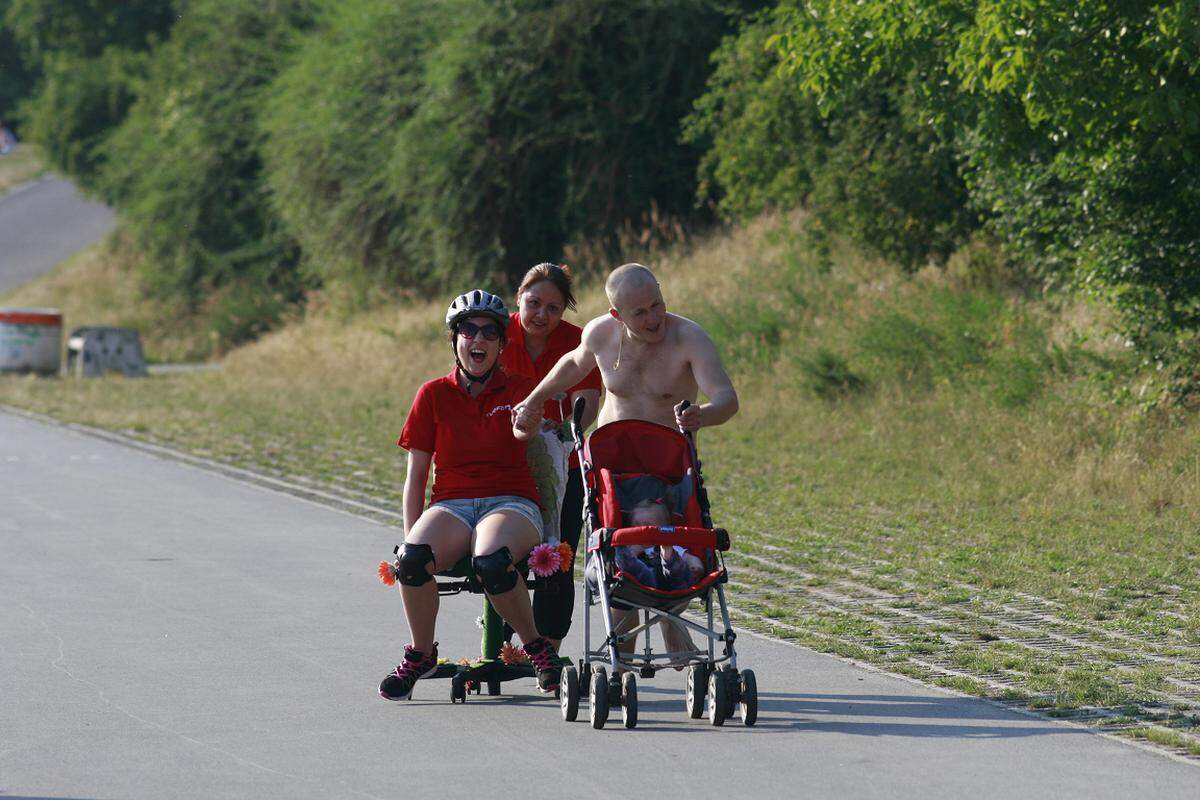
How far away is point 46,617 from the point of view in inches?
375

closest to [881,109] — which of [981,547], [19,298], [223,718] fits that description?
[981,547]

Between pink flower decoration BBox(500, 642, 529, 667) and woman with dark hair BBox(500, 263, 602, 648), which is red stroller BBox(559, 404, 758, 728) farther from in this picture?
pink flower decoration BBox(500, 642, 529, 667)

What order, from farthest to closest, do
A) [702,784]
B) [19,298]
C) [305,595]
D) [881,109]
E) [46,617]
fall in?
[19,298], [881,109], [305,595], [46,617], [702,784]

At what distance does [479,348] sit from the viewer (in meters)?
7.75

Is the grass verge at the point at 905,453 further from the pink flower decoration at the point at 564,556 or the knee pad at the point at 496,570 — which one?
the knee pad at the point at 496,570

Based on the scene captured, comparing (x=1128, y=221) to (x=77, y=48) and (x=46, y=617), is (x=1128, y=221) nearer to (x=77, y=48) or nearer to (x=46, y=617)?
(x=46, y=617)

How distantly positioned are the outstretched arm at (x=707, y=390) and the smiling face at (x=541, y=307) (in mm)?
849

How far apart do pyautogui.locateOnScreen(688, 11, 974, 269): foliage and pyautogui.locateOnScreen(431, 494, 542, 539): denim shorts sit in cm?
1208

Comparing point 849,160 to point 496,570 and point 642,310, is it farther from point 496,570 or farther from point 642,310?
point 496,570

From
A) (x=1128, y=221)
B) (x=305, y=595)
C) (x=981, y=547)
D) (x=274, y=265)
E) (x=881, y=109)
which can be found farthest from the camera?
(x=274, y=265)

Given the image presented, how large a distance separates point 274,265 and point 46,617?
3047 centimetres

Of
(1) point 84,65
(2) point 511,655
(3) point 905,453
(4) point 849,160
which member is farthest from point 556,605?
(1) point 84,65

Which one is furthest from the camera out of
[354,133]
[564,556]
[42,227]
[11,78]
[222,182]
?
[11,78]

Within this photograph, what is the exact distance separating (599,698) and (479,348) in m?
1.63
